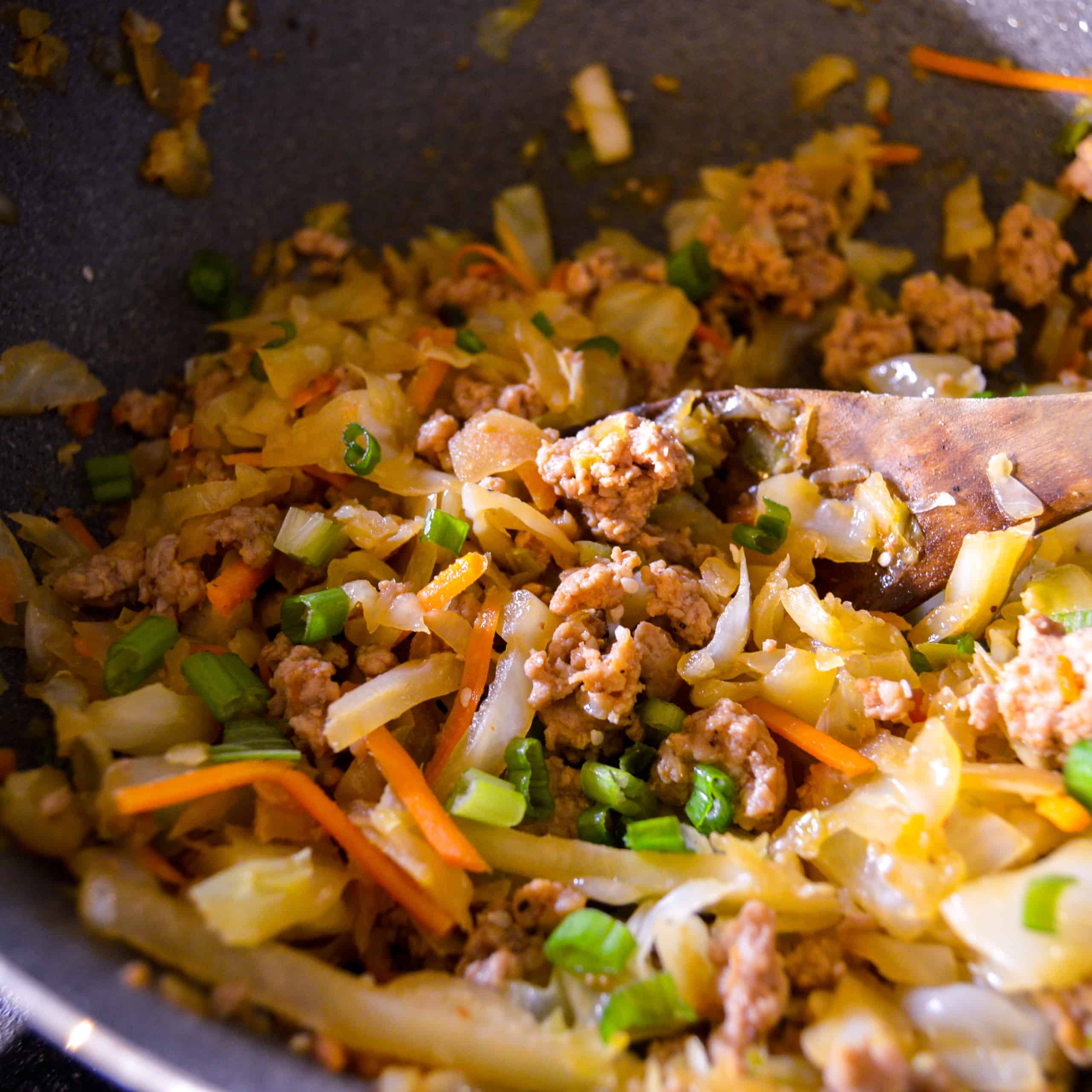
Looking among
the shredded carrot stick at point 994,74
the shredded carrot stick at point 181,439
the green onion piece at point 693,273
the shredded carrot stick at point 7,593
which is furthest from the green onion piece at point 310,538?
the shredded carrot stick at point 994,74

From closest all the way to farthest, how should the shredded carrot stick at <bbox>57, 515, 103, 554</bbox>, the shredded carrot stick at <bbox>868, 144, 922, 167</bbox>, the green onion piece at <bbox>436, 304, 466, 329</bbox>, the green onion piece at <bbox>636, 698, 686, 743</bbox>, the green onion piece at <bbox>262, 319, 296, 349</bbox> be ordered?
the green onion piece at <bbox>636, 698, 686, 743</bbox>
the shredded carrot stick at <bbox>57, 515, 103, 554</bbox>
the green onion piece at <bbox>262, 319, 296, 349</bbox>
the green onion piece at <bbox>436, 304, 466, 329</bbox>
the shredded carrot stick at <bbox>868, 144, 922, 167</bbox>

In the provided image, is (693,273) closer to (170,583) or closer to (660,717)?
(660,717)

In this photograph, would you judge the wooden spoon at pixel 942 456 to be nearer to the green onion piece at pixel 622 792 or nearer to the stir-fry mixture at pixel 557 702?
the stir-fry mixture at pixel 557 702

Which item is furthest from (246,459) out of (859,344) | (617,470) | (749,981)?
(859,344)

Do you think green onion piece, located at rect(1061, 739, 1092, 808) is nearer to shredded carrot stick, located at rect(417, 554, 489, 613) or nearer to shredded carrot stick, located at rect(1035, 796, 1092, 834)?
shredded carrot stick, located at rect(1035, 796, 1092, 834)

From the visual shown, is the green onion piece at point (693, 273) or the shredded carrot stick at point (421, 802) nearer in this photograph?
the shredded carrot stick at point (421, 802)

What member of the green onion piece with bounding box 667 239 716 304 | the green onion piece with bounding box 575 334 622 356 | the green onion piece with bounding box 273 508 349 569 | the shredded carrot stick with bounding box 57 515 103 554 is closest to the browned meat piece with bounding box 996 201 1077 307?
the green onion piece with bounding box 667 239 716 304

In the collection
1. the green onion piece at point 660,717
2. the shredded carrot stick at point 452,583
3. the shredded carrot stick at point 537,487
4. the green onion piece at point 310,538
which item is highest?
the shredded carrot stick at point 537,487
